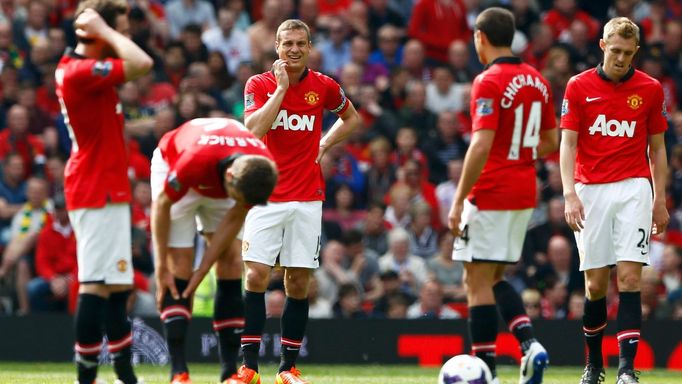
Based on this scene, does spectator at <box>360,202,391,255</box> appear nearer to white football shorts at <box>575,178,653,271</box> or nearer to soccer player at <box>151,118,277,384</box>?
white football shorts at <box>575,178,653,271</box>

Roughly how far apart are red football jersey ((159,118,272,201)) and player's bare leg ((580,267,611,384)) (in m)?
3.08

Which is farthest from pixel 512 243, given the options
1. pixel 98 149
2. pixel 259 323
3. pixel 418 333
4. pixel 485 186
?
pixel 418 333

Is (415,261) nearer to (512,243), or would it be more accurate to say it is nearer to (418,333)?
(418,333)

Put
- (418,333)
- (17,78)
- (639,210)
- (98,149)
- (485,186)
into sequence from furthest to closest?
(17,78), (418,333), (639,210), (485,186), (98,149)

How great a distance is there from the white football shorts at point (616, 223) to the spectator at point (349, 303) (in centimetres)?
529

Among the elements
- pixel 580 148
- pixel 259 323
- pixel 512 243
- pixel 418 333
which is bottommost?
pixel 418 333

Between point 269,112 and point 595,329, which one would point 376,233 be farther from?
point 269,112

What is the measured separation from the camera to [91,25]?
324 inches

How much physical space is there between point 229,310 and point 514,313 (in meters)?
2.15

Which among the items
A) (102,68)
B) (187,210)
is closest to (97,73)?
(102,68)

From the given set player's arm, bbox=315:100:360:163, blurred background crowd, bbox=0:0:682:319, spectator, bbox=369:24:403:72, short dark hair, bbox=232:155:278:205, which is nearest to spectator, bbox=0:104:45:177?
blurred background crowd, bbox=0:0:682:319

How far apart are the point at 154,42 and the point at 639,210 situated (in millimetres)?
10242

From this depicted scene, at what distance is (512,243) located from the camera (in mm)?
9281

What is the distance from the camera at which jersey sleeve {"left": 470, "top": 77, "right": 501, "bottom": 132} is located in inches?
354
